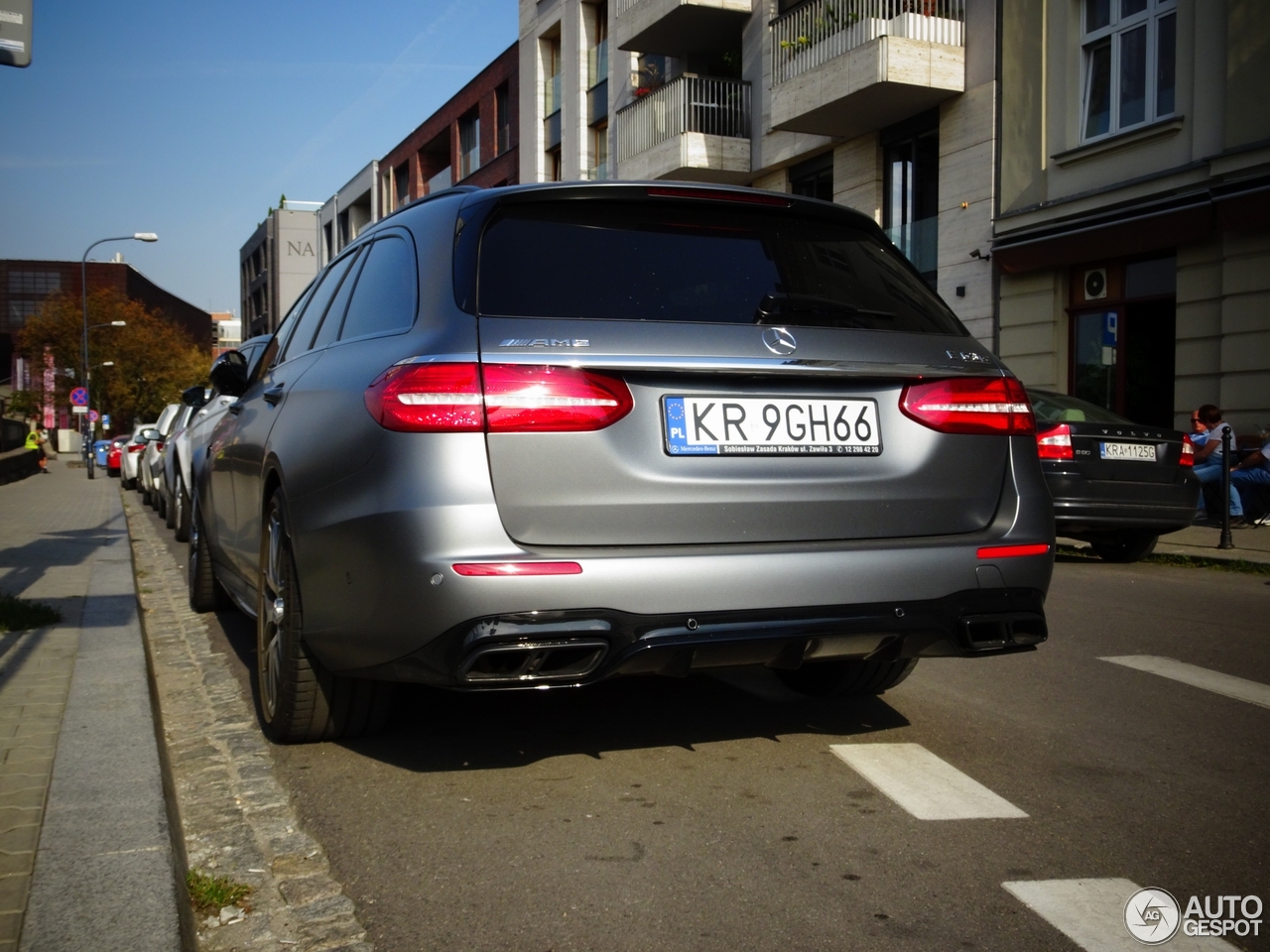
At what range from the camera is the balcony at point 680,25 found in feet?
85.3

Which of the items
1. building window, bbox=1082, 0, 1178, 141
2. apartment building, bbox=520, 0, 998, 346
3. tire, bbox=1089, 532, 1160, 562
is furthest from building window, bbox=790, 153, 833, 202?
tire, bbox=1089, 532, 1160, 562

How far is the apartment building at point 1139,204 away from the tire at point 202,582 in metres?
12.5

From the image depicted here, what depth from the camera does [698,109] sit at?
2591 cm

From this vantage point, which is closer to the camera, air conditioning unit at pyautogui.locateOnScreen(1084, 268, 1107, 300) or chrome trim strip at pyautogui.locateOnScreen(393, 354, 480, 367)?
chrome trim strip at pyautogui.locateOnScreen(393, 354, 480, 367)

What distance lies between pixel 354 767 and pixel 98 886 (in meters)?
1.11

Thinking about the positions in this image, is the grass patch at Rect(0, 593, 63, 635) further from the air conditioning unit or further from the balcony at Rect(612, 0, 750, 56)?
the balcony at Rect(612, 0, 750, 56)

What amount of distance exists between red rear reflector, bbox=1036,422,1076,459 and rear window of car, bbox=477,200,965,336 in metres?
6.83

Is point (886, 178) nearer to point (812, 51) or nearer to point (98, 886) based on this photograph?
point (812, 51)

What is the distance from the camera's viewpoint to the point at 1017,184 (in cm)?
1914

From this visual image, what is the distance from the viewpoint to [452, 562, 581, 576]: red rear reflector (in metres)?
3.36

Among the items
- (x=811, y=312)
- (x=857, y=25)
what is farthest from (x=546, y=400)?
(x=857, y=25)

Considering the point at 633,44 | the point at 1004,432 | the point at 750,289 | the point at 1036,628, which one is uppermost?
the point at 633,44

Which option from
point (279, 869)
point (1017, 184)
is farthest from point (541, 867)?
point (1017, 184)

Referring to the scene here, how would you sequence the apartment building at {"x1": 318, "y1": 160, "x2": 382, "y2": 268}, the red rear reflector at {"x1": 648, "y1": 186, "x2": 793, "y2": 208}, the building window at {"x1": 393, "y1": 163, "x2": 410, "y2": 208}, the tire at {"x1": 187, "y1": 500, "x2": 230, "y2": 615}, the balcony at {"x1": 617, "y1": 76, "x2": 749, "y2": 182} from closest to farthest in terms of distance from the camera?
1. the red rear reflector at {"x1": 648, "y1": 186, "x2": 793, "y2": 208}
2. the tire at {"x1": 187, "y1": 500, "x2": 230, "y2": 615}
3. the balcony at {"x1": 617, "y1": 76, "x2": 749, "y2": 182}
4. the building window at {"x1": 393, "y1": 163, "x2": 410, "y2": 208}
5. the apartment building at {"x1": 318, "y1": 160, "x2": 382, "y2": 268}
